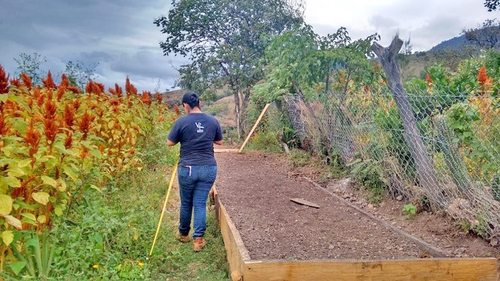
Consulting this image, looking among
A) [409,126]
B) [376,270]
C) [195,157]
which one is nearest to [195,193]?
[195,157]

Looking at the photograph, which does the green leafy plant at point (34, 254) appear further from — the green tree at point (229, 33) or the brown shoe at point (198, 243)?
the green tree at point (229, 33)

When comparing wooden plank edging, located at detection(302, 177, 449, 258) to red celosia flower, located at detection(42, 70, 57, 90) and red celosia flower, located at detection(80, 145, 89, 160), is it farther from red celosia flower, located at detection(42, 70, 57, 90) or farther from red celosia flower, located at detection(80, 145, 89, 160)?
red celosia flower, located at detection(42, 70, 57, 90)

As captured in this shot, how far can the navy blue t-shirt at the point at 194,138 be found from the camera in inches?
194

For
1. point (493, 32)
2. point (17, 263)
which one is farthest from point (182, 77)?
point (493, 32)

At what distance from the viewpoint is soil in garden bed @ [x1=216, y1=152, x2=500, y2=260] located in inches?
173

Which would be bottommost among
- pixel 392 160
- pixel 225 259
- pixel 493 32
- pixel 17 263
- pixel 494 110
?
pixel 225 259

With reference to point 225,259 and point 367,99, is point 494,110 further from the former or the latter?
point 225,259

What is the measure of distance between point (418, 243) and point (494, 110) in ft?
4.53

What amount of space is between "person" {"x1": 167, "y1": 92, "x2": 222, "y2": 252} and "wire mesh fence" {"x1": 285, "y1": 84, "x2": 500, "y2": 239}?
86.4 inches

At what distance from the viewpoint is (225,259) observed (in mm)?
4352

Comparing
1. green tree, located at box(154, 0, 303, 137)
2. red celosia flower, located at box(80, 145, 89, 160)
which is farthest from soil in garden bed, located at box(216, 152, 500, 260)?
green tree, located at box(154, 0, 303, 137)

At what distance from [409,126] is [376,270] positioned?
246 centimetres

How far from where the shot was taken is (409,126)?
216 inches

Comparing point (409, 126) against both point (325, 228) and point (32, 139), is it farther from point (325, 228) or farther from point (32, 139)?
point (32, 139)
